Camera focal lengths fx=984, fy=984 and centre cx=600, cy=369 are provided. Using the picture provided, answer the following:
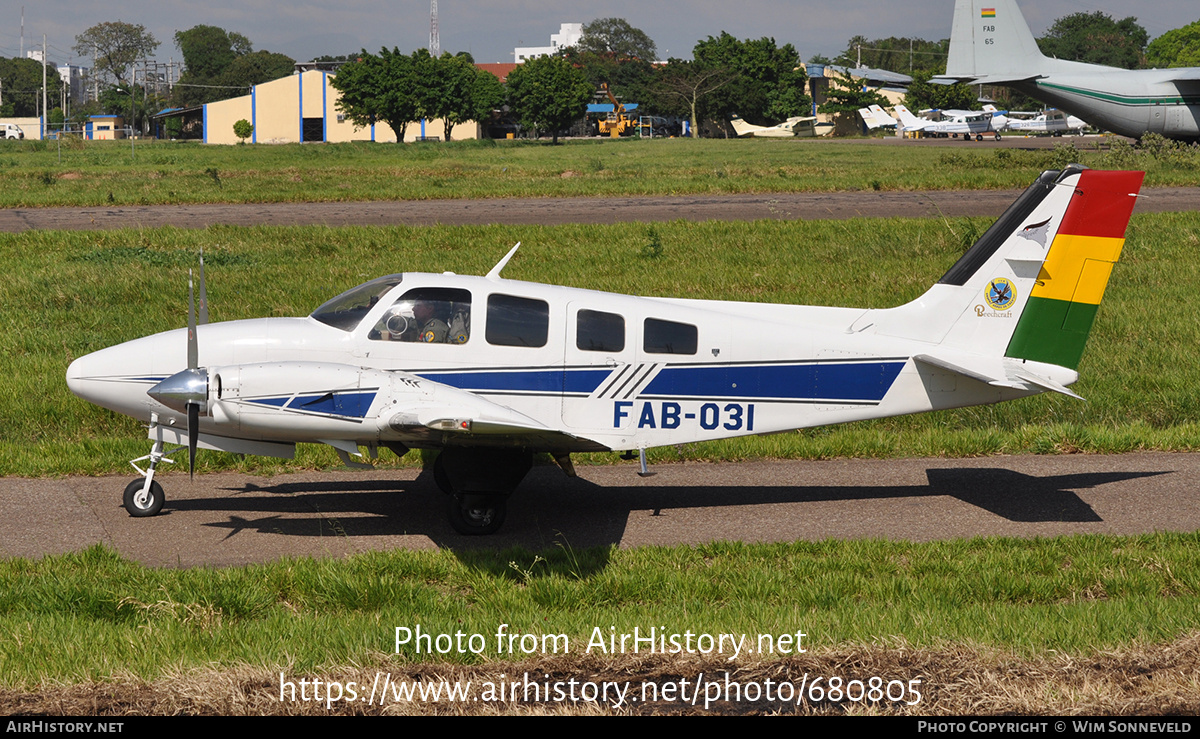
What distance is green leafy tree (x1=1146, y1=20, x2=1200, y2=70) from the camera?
140 meters

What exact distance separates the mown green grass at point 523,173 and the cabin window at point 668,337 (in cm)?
2705

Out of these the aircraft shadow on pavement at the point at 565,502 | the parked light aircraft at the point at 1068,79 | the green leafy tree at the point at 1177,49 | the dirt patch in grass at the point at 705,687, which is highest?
the green leafy tree at the point at 1177,49

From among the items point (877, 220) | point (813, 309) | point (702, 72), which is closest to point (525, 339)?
point (813, 309)

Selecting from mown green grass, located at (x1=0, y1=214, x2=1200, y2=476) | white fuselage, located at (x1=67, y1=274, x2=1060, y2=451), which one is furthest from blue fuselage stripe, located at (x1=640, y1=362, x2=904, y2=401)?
mown green grass, located at (x1=0, y1=214, x2=1200, y2=476)

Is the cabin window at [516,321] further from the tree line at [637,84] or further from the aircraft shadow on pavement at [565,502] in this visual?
the tree line at [637,84]

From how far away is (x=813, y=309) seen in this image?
33.2 ft

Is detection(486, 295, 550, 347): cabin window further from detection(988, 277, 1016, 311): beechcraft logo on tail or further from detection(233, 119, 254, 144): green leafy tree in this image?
detection(233, 119, 254, 144): green leafy tree

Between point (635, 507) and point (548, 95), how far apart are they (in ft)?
307

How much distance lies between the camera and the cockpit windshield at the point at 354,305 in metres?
9.13

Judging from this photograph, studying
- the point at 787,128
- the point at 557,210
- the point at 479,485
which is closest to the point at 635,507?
the point at 479,485

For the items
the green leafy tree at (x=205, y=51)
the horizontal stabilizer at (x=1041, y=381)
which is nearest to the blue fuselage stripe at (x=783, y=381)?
the horizontal stabilizer at (x=1041, y=381)

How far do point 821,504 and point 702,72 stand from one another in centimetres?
11429

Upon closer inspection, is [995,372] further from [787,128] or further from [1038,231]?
[787,128]
